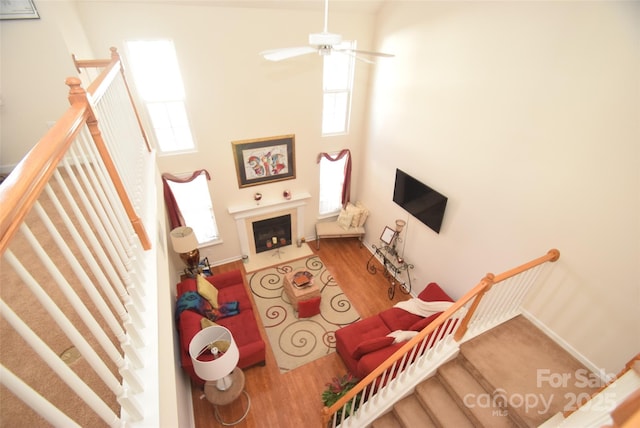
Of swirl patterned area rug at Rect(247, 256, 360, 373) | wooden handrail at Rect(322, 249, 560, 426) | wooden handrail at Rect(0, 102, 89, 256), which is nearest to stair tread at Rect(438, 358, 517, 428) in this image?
wooden handrail at Rect(322, 249, 560, 426)

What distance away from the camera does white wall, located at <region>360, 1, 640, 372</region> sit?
7.93 feet

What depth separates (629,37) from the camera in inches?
87.9

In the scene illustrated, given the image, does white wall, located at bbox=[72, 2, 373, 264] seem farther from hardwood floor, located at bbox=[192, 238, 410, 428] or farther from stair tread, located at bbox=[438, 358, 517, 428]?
stair tread, located at bbox=[438, 358, 517, 428]

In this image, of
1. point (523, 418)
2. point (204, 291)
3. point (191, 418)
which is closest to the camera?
point (523, 418)

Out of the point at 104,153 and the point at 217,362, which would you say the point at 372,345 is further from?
the point at 104,153

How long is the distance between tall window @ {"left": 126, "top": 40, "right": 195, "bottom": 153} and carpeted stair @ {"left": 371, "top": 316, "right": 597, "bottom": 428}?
4911mm

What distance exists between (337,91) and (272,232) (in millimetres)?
3214

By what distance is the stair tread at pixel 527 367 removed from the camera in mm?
2582

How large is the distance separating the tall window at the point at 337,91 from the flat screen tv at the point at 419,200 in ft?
5.56

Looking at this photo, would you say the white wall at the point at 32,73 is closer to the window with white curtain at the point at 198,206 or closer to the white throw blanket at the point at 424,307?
the window with white curtain at the point at 198,206


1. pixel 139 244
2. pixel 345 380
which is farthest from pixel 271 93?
pixel 345 380

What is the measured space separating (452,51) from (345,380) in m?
4.59

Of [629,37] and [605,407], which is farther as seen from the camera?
[629,37]

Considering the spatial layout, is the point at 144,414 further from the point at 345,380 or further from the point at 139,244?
the point at 345,380
